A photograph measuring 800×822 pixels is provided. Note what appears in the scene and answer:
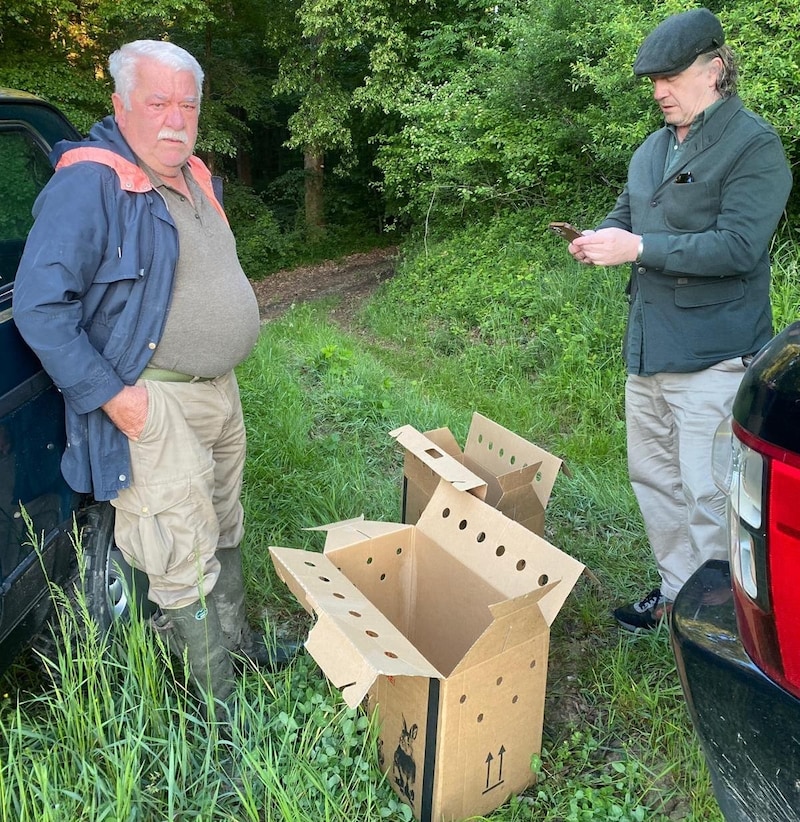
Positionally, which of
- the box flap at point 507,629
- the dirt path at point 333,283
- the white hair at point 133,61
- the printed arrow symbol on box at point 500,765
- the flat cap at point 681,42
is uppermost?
the flat cap at point 681,42

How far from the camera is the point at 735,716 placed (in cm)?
123

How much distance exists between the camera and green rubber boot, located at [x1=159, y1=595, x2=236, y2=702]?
2229mm

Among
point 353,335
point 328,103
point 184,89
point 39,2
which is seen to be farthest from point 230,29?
point 184,89

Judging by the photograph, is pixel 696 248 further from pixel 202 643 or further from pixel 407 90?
pixel 407 90

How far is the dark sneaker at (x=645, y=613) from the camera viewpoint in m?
2.63

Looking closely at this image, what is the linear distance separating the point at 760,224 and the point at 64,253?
1930 millimetres

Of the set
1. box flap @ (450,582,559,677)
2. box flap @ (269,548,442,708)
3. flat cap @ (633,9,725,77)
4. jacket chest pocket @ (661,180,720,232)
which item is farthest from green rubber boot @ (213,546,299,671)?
flat cap @ (633,9,725,77)

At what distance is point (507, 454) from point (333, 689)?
3.61 feet

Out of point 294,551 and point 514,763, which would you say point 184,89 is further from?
point 514,763

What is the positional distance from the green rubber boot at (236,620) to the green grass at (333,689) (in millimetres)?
132

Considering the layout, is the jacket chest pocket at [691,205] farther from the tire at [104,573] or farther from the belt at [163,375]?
the tire at [104,573]

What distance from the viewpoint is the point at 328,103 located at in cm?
1152

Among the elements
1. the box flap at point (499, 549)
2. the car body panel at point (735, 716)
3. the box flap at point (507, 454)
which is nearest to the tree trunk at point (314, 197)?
the box flap at point (507, 454)

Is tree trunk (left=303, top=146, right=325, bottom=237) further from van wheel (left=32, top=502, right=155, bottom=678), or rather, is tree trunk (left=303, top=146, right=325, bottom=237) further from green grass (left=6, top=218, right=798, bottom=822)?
van wheel (left=32, top=502, right=155, bottom=678)
